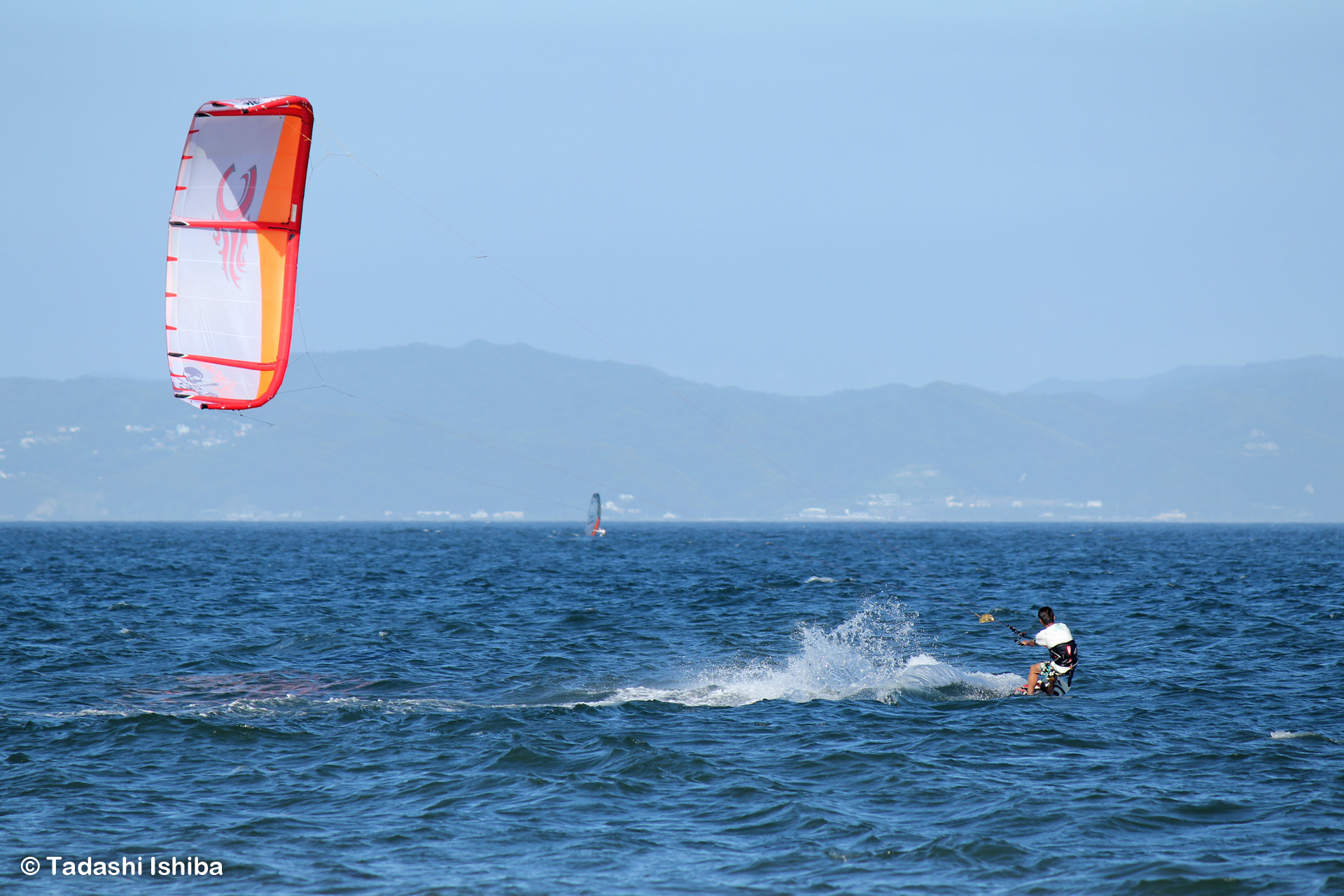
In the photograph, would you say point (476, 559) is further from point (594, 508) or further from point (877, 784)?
point (877, 784)

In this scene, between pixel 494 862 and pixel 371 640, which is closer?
pixel 494 862

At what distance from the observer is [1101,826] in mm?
12961

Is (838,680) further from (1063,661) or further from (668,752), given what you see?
(668,752)

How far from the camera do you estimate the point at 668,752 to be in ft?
53.2

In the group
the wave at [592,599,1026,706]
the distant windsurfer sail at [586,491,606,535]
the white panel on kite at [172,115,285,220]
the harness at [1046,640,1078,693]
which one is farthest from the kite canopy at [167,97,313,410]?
the distant windsurfer sail at [586,491,606,535]

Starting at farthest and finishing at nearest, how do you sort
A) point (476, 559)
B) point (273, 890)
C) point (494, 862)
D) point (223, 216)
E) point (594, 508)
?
point (594, 508), point (476, 559), point (223, 216), point (494, 862), point (273, 890)

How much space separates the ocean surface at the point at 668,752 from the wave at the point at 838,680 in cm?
11

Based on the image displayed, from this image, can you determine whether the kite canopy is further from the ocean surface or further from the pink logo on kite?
the ocean surface

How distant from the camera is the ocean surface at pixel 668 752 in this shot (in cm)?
1191

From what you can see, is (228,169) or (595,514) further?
(595,514)

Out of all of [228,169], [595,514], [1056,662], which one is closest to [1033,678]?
[1056,662]

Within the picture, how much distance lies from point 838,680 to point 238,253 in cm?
1358

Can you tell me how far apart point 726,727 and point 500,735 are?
347 cm

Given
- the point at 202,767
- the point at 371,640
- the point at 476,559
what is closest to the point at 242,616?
the point at 371,640
